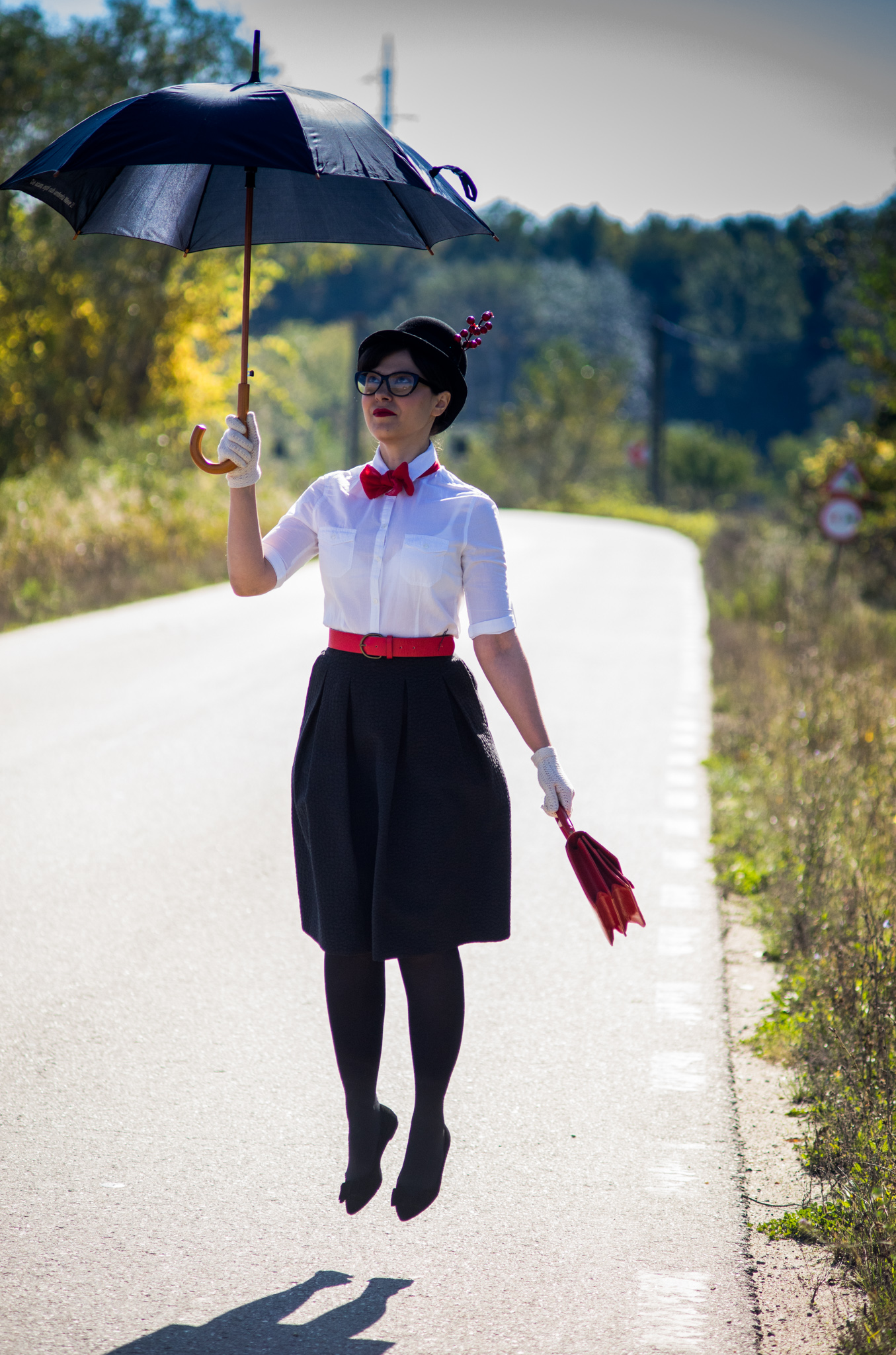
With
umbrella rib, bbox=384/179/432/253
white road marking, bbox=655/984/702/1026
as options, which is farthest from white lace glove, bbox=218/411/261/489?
white road marking, bbox=655/984/702/1026

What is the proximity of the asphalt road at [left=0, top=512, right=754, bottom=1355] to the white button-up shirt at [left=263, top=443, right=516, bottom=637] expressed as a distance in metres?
1.35

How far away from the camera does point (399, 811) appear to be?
3.19m

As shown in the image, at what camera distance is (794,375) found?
4129 inches

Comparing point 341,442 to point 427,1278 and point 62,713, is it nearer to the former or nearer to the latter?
point 62,713

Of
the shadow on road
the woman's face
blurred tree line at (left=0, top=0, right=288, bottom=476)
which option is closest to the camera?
the shadow on road

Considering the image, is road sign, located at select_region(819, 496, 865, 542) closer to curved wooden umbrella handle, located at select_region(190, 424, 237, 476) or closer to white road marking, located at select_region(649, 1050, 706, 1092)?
white road marking, located at select_region(649, 1050, 706, 1092)

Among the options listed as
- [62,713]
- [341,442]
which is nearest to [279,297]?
→ [341,442]

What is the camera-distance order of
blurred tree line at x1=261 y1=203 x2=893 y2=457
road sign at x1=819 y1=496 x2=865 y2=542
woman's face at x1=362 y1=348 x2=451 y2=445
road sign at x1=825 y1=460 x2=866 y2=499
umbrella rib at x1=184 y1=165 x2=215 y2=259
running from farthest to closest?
blurred tree line at x1=261 y1=203 x2=893 y2=457 < road sign at x1=825 y1=460 x2=866 y2=499 < road sign at x1=819 y1=496 x2=865 y2=542 < umbrella rib at x1=184 y1=165 x2=215 y2=259 < woman's face at x1=362 y1=348 x2=451 y2=445

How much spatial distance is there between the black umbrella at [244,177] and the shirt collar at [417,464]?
0.33 meters

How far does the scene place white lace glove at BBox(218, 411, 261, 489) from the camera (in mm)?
3232

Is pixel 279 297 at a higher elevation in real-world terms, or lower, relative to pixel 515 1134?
higher

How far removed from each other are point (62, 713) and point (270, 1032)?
18.1 ft

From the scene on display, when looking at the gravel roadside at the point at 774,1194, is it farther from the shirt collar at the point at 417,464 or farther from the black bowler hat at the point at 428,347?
the black bowler hat at the point at 428,347

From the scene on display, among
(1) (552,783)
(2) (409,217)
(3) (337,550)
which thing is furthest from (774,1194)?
(2) (409,217)
